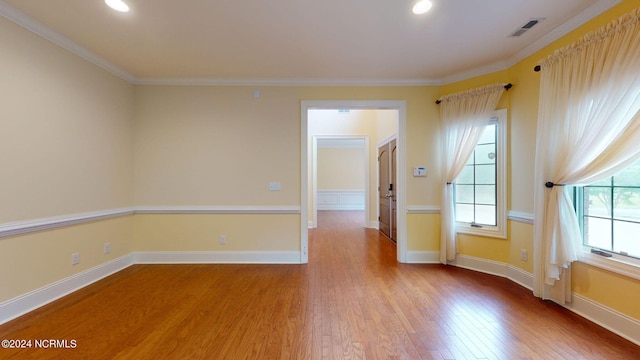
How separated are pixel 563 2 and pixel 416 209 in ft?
8.40

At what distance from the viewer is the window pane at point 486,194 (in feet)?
10.8

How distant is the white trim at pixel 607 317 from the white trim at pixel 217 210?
307 centimetres

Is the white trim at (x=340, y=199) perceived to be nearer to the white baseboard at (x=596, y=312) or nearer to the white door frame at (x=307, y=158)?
the white door frame at (x=307, y=158)

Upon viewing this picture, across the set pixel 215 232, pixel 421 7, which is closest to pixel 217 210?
pixel 215 232

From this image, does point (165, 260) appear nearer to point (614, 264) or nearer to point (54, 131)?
point (54, 131)

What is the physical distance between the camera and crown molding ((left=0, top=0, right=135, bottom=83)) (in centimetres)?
217

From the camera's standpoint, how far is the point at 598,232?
2262 mm

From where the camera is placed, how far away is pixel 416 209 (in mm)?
3711

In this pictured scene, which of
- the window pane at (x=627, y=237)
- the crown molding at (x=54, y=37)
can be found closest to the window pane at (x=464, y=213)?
the window pane at (x=627, y=237)

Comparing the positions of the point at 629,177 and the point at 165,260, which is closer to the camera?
the point at 629,177

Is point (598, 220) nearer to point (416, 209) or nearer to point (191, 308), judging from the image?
point (416, 209)

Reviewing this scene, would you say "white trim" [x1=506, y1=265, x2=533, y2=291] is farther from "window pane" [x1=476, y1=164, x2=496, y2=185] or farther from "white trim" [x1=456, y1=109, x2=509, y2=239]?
"window pane" [x1=476, y1=164, x2=496, y2=185]

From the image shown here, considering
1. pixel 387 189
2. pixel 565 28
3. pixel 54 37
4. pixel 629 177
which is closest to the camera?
pixel 629 177

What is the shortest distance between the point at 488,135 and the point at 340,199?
22.9 feet
